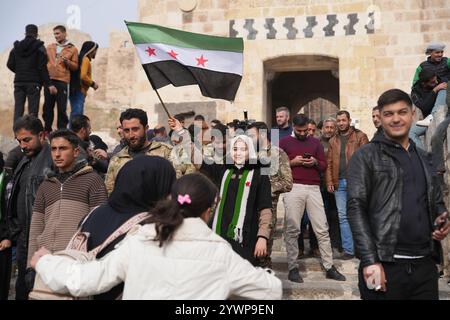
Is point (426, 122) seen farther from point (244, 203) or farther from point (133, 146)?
point (133, 146)

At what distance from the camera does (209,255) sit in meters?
2.14

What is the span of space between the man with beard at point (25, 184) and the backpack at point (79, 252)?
1.74 m

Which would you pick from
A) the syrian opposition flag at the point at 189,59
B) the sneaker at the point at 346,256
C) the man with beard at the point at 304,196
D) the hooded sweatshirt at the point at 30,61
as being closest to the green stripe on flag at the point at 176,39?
the syrian opposition flag at the point at 189,59

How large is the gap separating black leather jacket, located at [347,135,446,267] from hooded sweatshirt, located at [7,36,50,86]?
642 centimetres

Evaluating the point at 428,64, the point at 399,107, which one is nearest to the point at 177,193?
the point at 399,107

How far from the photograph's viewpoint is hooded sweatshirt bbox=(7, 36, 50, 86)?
25.9ft

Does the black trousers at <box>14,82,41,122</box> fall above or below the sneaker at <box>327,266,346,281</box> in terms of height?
above

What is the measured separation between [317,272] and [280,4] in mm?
6462

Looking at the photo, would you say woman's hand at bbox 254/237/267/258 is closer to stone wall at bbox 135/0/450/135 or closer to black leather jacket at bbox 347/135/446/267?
black leather jacket at bbox 347/135/446/267

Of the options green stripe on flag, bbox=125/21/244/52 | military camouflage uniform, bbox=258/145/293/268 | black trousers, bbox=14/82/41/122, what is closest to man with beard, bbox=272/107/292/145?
green stripe on flag, bbox=125/21/244/52

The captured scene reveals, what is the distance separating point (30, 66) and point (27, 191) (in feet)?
14.8

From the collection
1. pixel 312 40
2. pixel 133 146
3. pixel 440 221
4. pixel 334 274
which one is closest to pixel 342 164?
pixel 334 274

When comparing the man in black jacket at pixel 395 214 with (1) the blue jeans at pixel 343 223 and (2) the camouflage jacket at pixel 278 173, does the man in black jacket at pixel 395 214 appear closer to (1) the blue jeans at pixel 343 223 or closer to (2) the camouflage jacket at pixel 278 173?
(2) the camouflage jacket at pixel 278 173

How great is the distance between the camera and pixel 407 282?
276 cm
